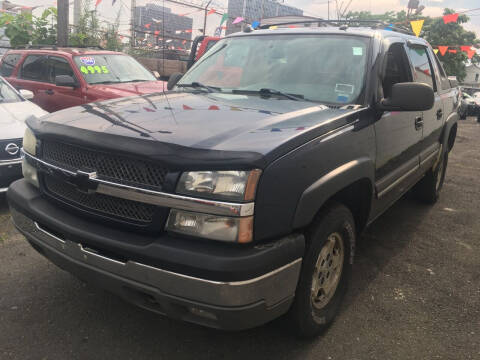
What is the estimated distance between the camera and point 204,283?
183 cm

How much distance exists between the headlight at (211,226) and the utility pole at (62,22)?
10782 millimetres

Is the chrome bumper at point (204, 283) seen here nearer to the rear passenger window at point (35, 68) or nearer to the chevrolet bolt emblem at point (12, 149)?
the chevrolet bolt emblem at point (12, 149)

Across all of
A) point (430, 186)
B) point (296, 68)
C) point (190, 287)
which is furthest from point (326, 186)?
point (430, 186)

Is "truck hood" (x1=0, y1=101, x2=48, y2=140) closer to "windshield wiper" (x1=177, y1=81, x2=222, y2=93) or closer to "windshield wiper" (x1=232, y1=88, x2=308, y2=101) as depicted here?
"windshield wiper" (x1=177, y1=81, x2=222, y2=93)

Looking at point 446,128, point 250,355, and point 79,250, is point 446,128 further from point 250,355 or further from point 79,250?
point 79,250

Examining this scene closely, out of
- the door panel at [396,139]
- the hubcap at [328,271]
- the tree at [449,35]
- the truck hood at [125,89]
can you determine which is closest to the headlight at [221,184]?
the hubcap at [328,271]

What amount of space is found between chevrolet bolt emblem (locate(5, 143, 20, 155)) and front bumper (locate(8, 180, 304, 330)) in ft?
8.19

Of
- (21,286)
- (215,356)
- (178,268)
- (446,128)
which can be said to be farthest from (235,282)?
(446,128)

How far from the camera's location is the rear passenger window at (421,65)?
3855 millimetres

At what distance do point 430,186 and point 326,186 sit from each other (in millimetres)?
3429

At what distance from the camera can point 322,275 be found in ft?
8.30

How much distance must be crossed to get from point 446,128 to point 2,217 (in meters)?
4.73

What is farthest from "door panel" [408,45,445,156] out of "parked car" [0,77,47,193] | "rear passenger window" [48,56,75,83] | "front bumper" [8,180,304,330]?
"rear passenger window" [48,56,75,83]

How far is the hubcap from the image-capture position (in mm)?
2449
